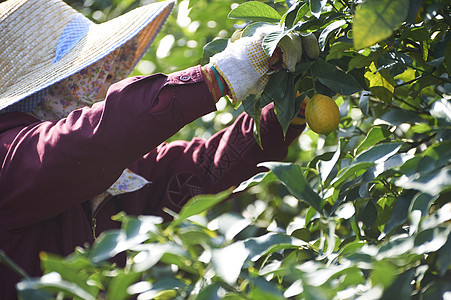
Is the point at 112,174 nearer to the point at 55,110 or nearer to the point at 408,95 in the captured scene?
the point at 55,110

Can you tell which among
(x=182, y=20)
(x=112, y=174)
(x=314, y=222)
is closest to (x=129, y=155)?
(x=112, y=174)

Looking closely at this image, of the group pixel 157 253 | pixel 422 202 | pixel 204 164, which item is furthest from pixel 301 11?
pixel 204 164

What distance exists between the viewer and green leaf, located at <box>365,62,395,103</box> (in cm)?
97

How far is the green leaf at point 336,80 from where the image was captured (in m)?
0.93

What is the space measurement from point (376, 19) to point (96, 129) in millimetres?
558

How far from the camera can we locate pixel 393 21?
2.22 feet

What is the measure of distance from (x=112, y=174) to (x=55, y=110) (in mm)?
338

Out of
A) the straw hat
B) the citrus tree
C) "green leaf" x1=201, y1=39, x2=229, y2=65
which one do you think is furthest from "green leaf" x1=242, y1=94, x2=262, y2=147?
the straw hat

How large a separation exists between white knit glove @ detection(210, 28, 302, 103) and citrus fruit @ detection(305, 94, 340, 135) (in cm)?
9

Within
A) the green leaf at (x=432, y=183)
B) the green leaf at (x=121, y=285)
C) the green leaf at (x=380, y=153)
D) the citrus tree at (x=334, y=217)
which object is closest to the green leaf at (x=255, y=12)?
the citrus tree at (x=334, y=217)

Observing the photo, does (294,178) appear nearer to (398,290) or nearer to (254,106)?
(398,290)

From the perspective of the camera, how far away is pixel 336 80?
94cm

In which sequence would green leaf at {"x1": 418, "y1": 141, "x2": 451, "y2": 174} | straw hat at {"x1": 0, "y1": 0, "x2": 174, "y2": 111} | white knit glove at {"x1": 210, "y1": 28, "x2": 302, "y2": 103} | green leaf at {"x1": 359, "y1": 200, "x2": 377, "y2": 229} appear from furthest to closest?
straw hat at {"x1": 0, "y1": 0, "x2": 174, "y2": 111} → white knit glove at {"x1": 210, "y1": 28, "x2": 302, "y2": 103} → green leaf at {"x1": 359, "y1": 200, "x2": 377, "y2": 229} → green leaf at {"x1": 418, "y1": 141, "x2": 451, "y2": 174}

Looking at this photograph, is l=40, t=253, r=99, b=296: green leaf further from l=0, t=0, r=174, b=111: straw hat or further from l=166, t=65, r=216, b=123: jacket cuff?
l=0, t=0, r=174, b=111: straw hat
